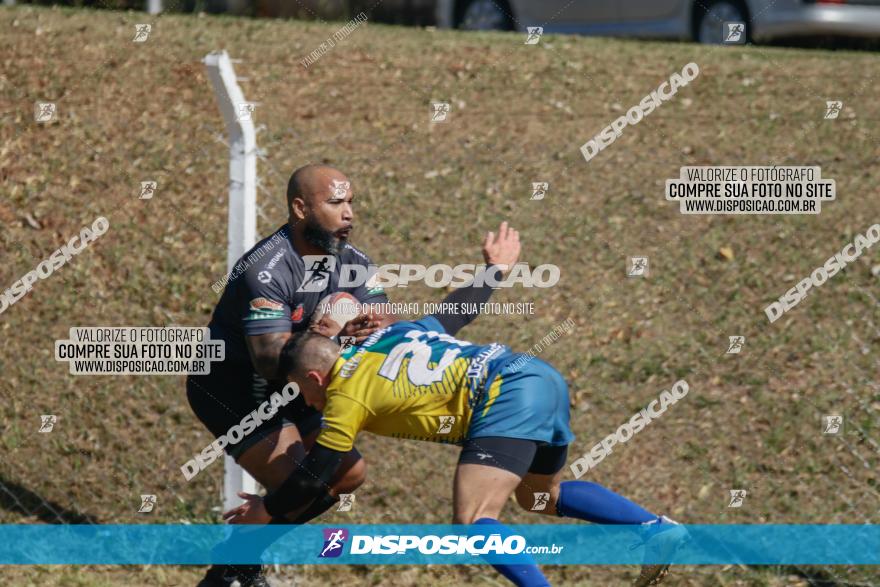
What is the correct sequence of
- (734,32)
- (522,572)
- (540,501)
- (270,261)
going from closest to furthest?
(522,572)
(270,261)
(540,501)
(734,32)

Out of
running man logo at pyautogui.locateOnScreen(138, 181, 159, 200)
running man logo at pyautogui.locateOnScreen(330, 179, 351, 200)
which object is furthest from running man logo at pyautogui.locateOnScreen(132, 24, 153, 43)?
running man logo at pyautogui.locateOnScreen(330, 179, 351, 200)

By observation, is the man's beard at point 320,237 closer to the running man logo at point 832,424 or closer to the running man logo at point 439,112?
the running man logo at point 832,424

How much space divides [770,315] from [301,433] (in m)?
3.97

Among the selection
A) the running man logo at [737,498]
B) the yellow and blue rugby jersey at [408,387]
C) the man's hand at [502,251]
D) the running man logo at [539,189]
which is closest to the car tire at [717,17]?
the running man logo at [539,189]

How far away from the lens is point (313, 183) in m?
6.06

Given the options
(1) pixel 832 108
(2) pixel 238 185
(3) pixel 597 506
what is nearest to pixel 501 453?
(3) pixel 597 506

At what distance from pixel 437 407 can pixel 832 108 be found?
6799mm

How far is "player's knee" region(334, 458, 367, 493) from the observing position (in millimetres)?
6098

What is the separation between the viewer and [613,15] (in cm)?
1305

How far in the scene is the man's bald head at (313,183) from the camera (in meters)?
6.05

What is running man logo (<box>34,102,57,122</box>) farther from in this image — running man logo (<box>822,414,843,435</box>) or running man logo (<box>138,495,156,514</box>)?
running man logo (<box>822,414,843,435</box>)

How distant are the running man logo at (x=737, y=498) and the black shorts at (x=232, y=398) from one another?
2764mm

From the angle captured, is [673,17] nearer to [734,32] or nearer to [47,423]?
[734,32]

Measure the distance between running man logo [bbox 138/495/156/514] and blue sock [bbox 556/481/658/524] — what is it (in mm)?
2655
